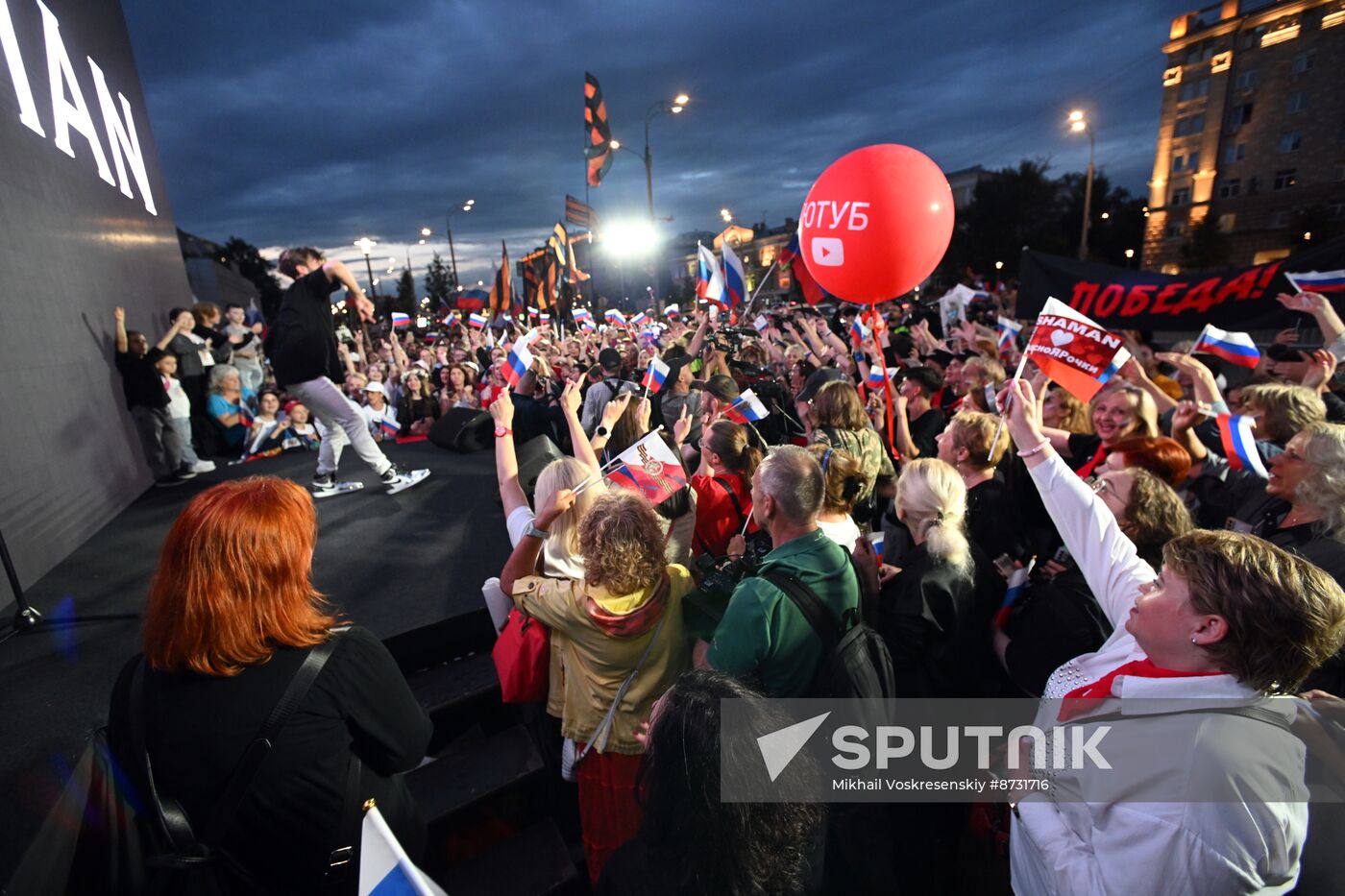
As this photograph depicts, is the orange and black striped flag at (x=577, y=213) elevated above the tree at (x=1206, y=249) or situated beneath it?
elevated above

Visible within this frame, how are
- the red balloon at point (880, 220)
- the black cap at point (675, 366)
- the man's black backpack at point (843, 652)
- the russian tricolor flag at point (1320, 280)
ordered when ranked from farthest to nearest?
1. the black cap at point (675, 366)
2. the russian tricolor flag at point (1320, 280)
3. the red balloon at point (880, 220)
4. the man's black backpack at point (843, 652)

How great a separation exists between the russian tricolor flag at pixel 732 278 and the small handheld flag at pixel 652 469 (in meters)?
6.99

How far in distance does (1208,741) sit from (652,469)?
2.40 m

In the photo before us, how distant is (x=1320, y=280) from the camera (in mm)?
5422

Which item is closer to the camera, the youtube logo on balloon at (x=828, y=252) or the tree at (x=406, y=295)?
the youtube logo on balloon at (x=828, y=252)

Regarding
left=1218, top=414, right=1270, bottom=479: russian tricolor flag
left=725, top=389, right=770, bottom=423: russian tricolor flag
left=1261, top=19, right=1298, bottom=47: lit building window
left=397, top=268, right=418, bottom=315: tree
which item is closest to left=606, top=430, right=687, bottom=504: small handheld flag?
left=725, top=389, right=770, bottom=423: russian tricolor flag

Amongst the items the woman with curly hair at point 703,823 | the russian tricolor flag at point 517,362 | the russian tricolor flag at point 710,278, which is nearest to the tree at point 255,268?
the russian tricolor flag at point 710,278

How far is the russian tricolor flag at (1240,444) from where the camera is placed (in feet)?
11.0

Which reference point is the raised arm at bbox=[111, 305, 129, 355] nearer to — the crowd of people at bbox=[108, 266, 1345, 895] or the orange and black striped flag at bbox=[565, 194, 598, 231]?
the crowd of people at bbox=[108, 266, 1345, 895]

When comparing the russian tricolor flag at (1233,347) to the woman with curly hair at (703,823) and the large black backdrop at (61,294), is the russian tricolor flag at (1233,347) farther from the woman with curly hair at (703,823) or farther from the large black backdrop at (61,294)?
the large black backdrop at (61,294)

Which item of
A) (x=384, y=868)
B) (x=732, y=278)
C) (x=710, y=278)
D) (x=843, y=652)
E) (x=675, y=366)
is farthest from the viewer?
(x=710, y=278)

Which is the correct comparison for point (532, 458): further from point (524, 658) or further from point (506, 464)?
point (524, 658)

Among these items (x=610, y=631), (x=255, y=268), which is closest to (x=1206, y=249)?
(x=610, y=631)

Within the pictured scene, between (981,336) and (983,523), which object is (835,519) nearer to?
(983,523)
